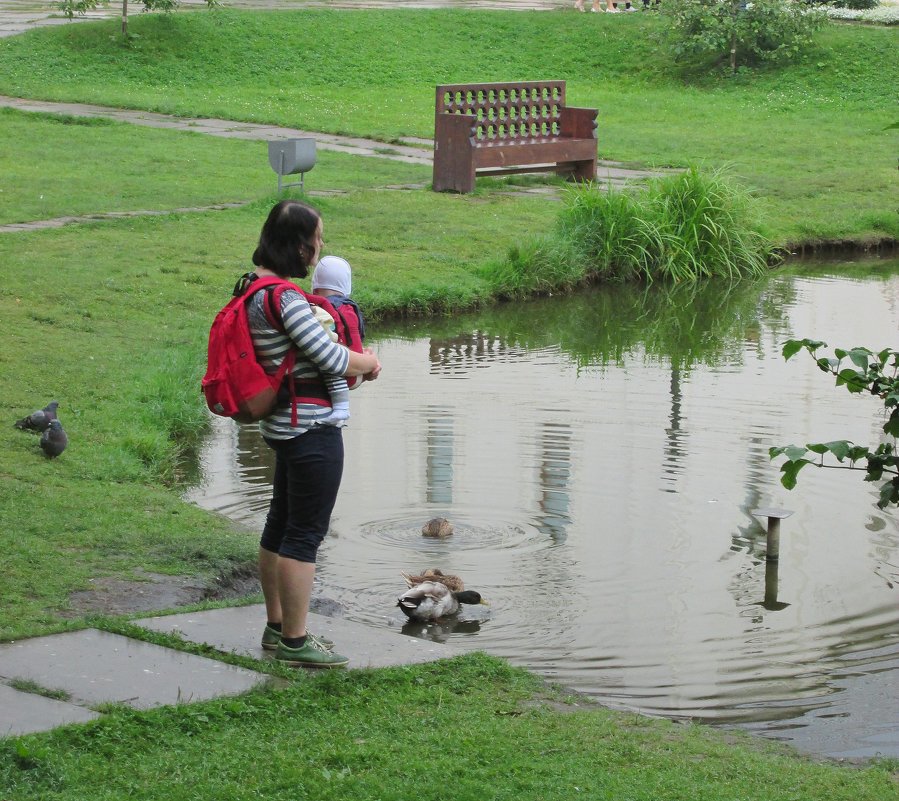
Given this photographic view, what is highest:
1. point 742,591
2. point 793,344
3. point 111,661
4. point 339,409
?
point 793,344

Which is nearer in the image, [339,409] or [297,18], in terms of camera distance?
[339,409]

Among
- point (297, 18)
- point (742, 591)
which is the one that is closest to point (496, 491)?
point (742, 591)

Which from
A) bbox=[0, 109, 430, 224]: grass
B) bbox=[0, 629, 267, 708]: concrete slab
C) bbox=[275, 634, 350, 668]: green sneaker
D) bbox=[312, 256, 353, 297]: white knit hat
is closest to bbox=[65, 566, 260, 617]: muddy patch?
bbox=[0, 629, 267, 708]: concrete slab

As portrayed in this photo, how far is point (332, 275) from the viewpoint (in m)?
5.25

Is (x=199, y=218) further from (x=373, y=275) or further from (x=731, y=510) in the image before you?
(x=731, y=510)

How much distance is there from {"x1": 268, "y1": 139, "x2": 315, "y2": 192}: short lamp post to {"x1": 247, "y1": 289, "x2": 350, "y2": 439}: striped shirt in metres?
10.1

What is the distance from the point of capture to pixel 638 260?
15.0 m

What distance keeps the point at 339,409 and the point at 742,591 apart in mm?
2926

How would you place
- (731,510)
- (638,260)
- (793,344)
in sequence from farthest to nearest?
(638,260) → (731,510) → (793,344)

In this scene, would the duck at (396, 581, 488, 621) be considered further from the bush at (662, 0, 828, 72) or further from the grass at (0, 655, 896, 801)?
the bush at (662, 0, 828, 72)

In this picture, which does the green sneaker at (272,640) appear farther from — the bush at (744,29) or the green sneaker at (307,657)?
the bush at (744,29)

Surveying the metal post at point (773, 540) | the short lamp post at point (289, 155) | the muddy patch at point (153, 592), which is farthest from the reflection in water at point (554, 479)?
the short lamp post at point (289, 155)

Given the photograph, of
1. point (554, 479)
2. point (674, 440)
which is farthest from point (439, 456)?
point (674, 440)

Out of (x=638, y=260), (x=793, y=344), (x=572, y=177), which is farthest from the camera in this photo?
(x=572, y=177)
